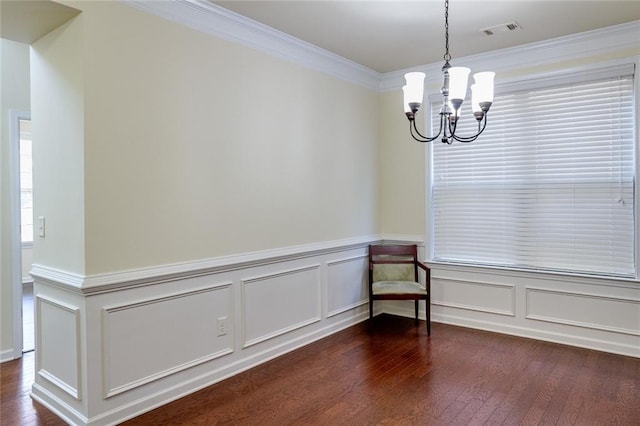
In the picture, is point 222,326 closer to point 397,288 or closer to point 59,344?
point 59,344

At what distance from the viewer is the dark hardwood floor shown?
258 cm

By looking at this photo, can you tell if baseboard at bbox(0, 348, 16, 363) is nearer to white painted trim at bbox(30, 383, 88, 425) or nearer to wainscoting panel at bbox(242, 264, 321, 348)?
white painted trim at bbox(30, 383, 88, 425)

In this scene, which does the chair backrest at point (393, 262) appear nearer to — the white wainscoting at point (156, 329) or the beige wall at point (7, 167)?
the white wainscoting at point (156, 329)

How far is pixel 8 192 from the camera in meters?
3.50

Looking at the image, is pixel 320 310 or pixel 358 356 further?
pixel 320 310

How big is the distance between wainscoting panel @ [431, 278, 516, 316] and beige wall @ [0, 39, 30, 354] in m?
3.82

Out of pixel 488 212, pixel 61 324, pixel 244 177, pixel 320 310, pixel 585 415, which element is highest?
pixel 244 177

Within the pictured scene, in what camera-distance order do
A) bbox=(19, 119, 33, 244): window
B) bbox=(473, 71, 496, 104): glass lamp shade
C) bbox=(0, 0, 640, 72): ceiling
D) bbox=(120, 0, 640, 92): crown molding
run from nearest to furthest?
bbox=(473, 71, 496, 104): glass lamp shade
bbox=(0, 0, 640, 72): ceiling
bbox=(120, 0, 640, 92): crown molding
bbox=(19, 119, 33, 244): window

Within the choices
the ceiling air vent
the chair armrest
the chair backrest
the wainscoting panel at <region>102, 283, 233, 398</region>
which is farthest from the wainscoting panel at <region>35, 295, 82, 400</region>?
the ceiling air vent

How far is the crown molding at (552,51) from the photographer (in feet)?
11.4

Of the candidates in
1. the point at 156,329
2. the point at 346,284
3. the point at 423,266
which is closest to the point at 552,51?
the point at 423,266

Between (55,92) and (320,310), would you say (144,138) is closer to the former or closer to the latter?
(55,92)

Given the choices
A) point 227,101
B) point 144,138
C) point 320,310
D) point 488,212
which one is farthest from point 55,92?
point 488,212

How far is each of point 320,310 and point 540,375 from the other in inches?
72.0
